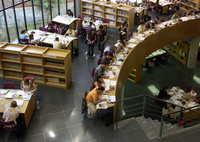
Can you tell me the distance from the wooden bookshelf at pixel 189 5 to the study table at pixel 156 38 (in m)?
5.37

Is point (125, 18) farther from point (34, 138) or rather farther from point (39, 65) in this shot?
point (34, 138)

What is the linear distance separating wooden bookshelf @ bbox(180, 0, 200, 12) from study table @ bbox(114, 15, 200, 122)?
5.37m

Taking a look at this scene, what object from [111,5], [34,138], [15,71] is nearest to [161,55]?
[111,5]

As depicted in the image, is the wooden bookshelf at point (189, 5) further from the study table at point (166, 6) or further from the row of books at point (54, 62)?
the row of books at point (54, 62)

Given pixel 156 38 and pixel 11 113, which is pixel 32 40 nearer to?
pixel 11 113

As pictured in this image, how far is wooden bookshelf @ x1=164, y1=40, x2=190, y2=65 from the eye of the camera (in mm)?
13750

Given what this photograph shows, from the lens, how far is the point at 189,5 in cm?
1766

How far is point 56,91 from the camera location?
8695mm

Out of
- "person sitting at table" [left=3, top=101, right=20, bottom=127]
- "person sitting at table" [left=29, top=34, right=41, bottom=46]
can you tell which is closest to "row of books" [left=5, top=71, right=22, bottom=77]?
"person sitting at table" [left=29, top=34, right=41, bottom=46]

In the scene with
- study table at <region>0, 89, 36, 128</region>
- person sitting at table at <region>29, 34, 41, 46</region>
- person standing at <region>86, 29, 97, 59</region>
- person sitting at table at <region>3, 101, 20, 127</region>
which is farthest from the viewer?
person standing at <region>86, 29, 97, 59</region>

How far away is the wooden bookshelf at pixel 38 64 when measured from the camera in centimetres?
853

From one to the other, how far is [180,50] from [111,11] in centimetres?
495

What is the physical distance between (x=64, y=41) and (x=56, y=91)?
291 centimetres

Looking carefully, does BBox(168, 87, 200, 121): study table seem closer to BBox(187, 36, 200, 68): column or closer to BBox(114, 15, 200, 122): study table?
BBox(114, 15, 200, 122): study table
